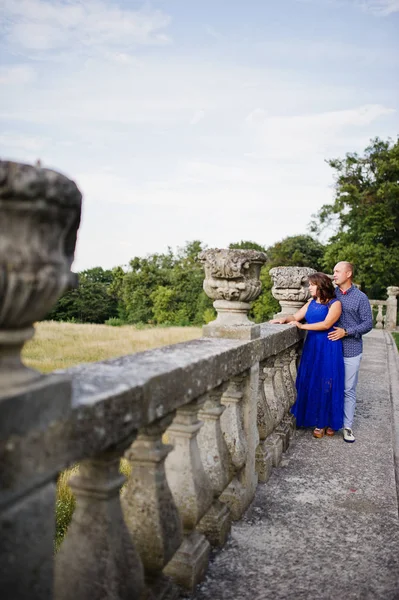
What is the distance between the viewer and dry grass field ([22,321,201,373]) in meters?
21.2

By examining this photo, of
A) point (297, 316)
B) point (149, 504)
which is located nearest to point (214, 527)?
point (149, 504)

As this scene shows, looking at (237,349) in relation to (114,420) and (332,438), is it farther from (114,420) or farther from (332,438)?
(332,438)

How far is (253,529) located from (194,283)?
40923 mm

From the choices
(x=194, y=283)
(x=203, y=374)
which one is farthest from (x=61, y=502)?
(x=194, y=283)

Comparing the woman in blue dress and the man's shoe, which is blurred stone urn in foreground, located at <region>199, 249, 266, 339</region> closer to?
the woman in blue dress

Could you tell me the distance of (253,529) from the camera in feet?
10.00

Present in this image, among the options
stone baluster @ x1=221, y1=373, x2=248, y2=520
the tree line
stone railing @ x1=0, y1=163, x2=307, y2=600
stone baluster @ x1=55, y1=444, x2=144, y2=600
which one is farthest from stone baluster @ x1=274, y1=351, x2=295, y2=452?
the tree line

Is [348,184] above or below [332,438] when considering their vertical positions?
above

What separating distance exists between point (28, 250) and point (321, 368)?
421 centimetres

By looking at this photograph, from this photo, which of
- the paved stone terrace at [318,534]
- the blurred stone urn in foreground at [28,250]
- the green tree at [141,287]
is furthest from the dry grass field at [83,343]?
the blurred stone urn in foreground at [28,250]

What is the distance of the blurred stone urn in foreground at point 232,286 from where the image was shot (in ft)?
10.5

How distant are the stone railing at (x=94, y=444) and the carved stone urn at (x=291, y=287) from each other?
2.54 meters

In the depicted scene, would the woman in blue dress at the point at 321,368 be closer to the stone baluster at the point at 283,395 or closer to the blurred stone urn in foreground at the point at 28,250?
the stone baluster at the point at 283,395

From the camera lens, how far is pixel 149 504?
6.51ft
